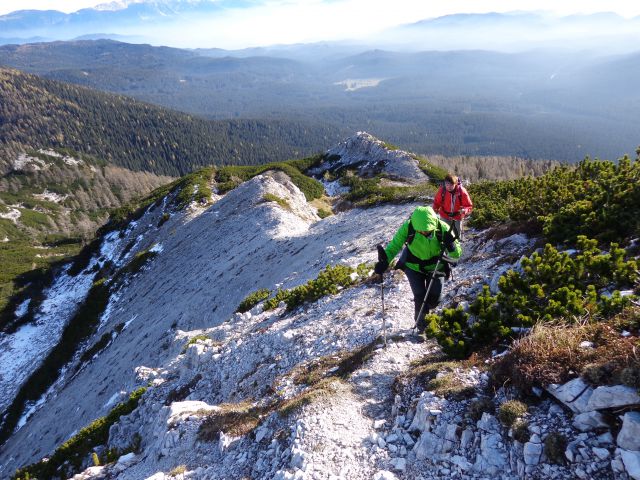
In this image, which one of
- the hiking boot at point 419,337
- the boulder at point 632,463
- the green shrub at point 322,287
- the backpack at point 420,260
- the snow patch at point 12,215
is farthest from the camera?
the snow patch at point 12,215

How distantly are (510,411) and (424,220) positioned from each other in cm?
469

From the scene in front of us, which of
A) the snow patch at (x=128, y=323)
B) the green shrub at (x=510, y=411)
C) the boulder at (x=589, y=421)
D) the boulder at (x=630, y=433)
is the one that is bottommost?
the snow patch at (x=128, y=323)

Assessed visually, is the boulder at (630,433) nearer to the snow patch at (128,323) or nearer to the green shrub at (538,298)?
the green shrub at (538,298)

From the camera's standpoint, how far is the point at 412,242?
9.74 meters

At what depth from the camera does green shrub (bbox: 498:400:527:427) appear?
5906mm

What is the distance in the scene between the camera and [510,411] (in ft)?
19.7

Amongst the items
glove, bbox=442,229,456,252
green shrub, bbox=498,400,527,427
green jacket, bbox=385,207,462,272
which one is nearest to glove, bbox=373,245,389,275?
green jacket, bbox=385,207,462,272

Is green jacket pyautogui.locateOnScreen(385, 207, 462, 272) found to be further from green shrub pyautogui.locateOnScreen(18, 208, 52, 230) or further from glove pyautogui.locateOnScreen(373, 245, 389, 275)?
green shrub pyautogui.locateOnScreen(18, 208, 52, 230)

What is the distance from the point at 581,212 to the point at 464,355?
672cm

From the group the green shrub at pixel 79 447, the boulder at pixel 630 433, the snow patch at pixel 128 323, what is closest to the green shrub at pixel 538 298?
the boulder at pixel 630 433

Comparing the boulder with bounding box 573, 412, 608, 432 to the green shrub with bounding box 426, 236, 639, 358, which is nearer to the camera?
the boulder with bounding box 573, 412, 608, 432

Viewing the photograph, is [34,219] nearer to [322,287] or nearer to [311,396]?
[322,287]

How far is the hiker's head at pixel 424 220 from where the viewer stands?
370 inches

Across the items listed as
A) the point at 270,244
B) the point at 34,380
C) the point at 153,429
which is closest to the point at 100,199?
the point at 34,380
